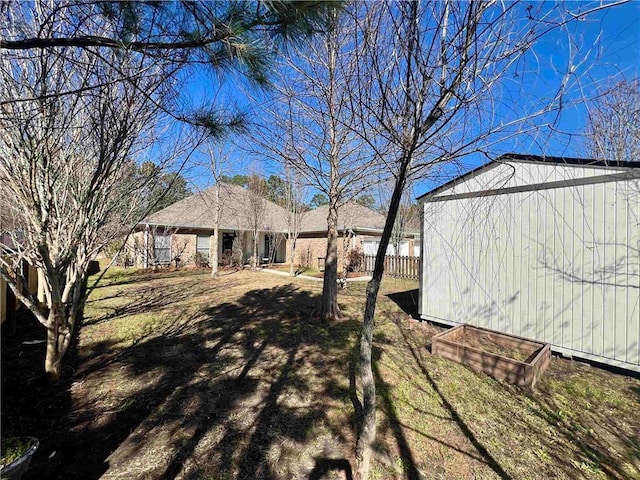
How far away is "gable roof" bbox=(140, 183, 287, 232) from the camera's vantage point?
49.3ft

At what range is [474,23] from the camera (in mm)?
1585

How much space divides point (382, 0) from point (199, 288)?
987 centimetres

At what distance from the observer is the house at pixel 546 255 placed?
164 inches

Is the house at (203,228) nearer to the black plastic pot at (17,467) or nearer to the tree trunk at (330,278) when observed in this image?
the tree trunk at (330,278)

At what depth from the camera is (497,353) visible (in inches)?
188

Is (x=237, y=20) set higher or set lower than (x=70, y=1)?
lower

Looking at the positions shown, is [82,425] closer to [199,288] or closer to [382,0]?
[382,0]

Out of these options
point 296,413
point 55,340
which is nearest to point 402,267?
point 296,413

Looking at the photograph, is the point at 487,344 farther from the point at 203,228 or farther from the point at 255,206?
the point at 203,228

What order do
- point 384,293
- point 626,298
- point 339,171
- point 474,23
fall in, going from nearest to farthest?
1. point 474,23
2. point 626,298
3. point 339,171
4. point 384,293

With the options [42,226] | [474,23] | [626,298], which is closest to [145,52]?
[474,23]

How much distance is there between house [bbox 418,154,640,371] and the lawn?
75 centimetres

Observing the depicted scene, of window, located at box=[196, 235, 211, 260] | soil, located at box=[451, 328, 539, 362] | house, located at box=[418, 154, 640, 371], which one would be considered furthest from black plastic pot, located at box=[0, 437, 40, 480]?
window, located at box=[196, 235, 211, 260]

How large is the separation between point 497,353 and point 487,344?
1.54ft
